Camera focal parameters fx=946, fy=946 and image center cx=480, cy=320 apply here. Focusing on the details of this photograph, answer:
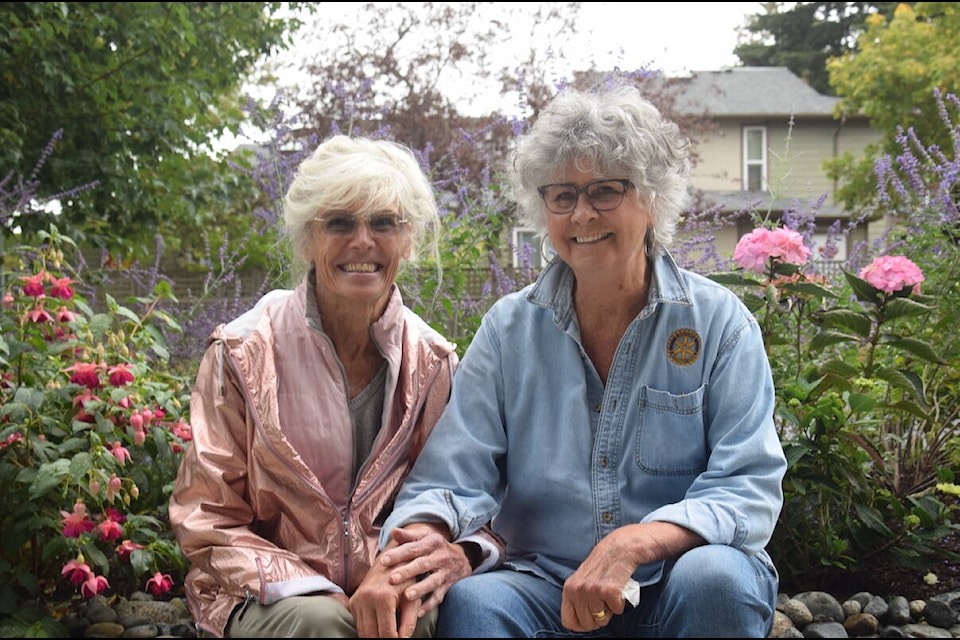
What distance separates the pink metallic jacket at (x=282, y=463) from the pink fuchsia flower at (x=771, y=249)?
4.48 ft

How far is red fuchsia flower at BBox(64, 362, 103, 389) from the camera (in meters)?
2.76

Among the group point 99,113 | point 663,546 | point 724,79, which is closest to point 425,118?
point 99,113

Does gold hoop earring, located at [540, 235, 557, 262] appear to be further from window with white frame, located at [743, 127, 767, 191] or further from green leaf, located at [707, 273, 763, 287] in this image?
window with white frame, located at [743, 127, 767, 191]

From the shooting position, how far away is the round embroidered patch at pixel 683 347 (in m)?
2.16

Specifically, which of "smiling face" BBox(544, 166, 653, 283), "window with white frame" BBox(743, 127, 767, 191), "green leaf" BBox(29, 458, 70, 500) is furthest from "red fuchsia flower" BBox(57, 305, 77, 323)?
"window with white frame" BBox(743, 127, 767, 191)

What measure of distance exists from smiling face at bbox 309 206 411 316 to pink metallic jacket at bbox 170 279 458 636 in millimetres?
85

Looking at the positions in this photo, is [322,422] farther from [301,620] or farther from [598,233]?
[598,233]

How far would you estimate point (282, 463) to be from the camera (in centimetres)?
214

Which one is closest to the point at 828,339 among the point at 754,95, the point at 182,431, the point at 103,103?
the point at 182,431

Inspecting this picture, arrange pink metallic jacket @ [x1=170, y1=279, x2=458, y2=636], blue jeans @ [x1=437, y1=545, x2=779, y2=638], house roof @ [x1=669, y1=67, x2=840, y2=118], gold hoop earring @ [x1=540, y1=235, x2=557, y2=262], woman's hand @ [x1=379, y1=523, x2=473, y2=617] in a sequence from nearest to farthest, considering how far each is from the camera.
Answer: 1. blue jeans @ [x1=437, y1=545, x2=779, y2=638]
2. woman's hand @ [x1=379, y1=523, x2=473, y2=617]
3. pink metallic jacket @ [x1=170, y1=279, x2=458, y2=636]
4. gold hoop earring @ [x1=540, y1=235, x2=557, y2=262]
5. house roof @ [x1=669, y1=67, x2=840, y2=118]

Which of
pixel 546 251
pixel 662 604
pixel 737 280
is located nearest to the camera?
pixel 662 604

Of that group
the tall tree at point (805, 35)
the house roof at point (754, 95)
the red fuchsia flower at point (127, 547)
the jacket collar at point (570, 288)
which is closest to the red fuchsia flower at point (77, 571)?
the red fuchsia flower at point (127, 547)

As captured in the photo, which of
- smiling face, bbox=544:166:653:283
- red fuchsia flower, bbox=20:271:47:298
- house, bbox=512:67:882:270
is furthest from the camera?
house, bbox=512:67:882:270

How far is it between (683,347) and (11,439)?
1.93m
